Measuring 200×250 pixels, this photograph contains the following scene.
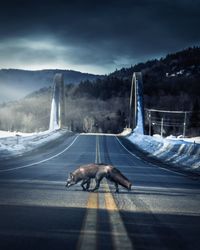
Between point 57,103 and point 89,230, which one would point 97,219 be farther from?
point 57,103

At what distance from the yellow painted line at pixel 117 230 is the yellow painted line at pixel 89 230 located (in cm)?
23

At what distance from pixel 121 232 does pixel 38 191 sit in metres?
4.74

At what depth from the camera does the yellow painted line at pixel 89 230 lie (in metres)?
5.02

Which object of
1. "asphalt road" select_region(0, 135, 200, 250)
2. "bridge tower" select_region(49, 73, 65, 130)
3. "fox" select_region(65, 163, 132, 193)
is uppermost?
"bridge tower" select_region(49, 73, 65, 130)

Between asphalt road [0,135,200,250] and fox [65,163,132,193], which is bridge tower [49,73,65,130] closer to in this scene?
fox [65,163,132,193]

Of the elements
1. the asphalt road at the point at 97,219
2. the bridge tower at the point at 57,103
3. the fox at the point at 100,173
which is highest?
the bridge tower at the point at 57,103

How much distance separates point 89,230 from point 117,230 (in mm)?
363

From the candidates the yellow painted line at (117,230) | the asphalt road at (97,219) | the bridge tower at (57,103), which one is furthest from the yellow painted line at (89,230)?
the bridge tower at (57,103)

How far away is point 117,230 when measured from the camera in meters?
5.90

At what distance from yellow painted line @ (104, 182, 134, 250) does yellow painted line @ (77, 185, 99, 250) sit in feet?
0.74

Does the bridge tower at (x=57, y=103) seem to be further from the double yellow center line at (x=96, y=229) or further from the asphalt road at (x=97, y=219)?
the double yellow center line at (x=96, y=229)

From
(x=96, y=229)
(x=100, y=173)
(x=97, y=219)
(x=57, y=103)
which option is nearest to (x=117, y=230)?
(x=96, y=229)

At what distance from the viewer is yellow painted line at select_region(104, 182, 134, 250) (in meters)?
5.09

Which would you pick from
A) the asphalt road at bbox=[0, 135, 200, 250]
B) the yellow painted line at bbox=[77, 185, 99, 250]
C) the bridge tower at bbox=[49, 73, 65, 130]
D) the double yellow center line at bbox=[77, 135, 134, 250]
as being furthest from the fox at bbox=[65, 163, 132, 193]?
the bridge tower at bbox=[49, 73, 65, 130]
